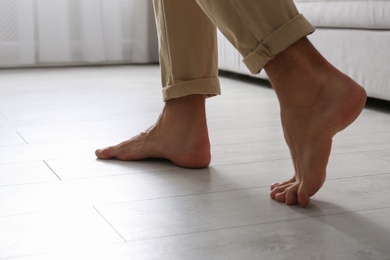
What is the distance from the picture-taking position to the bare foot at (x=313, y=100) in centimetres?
100

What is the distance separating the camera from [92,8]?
379cm

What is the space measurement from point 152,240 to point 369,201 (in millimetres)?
378

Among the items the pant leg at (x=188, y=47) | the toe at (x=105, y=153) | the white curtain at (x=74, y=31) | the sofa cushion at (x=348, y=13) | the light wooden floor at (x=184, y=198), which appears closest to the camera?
the light wooden floor at (x=184, y=198)

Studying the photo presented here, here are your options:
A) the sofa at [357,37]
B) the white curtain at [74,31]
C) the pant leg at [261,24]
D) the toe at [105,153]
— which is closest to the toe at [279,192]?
the pant leg at [261,24]

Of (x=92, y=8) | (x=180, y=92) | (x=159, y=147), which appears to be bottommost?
(x=92, y=8)

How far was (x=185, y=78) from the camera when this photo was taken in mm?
1317

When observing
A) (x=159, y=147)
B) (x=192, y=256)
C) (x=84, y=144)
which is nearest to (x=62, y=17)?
(x=84, y=144)

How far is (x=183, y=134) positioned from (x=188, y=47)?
0.17 m

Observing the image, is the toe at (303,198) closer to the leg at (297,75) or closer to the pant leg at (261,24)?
the leg at (297,75)

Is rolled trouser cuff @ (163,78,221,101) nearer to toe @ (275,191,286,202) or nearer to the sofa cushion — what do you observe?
toe @ (275,191,286,202)

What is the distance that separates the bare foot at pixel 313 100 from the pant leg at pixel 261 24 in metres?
0.03

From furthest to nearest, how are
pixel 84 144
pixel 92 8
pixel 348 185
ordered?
1. pixel 92 8
2. pixel 84 144
3. pixel 348 185

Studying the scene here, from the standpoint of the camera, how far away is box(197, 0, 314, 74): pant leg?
3.12ft

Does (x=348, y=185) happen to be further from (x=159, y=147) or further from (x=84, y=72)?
(x=84, y=72)
